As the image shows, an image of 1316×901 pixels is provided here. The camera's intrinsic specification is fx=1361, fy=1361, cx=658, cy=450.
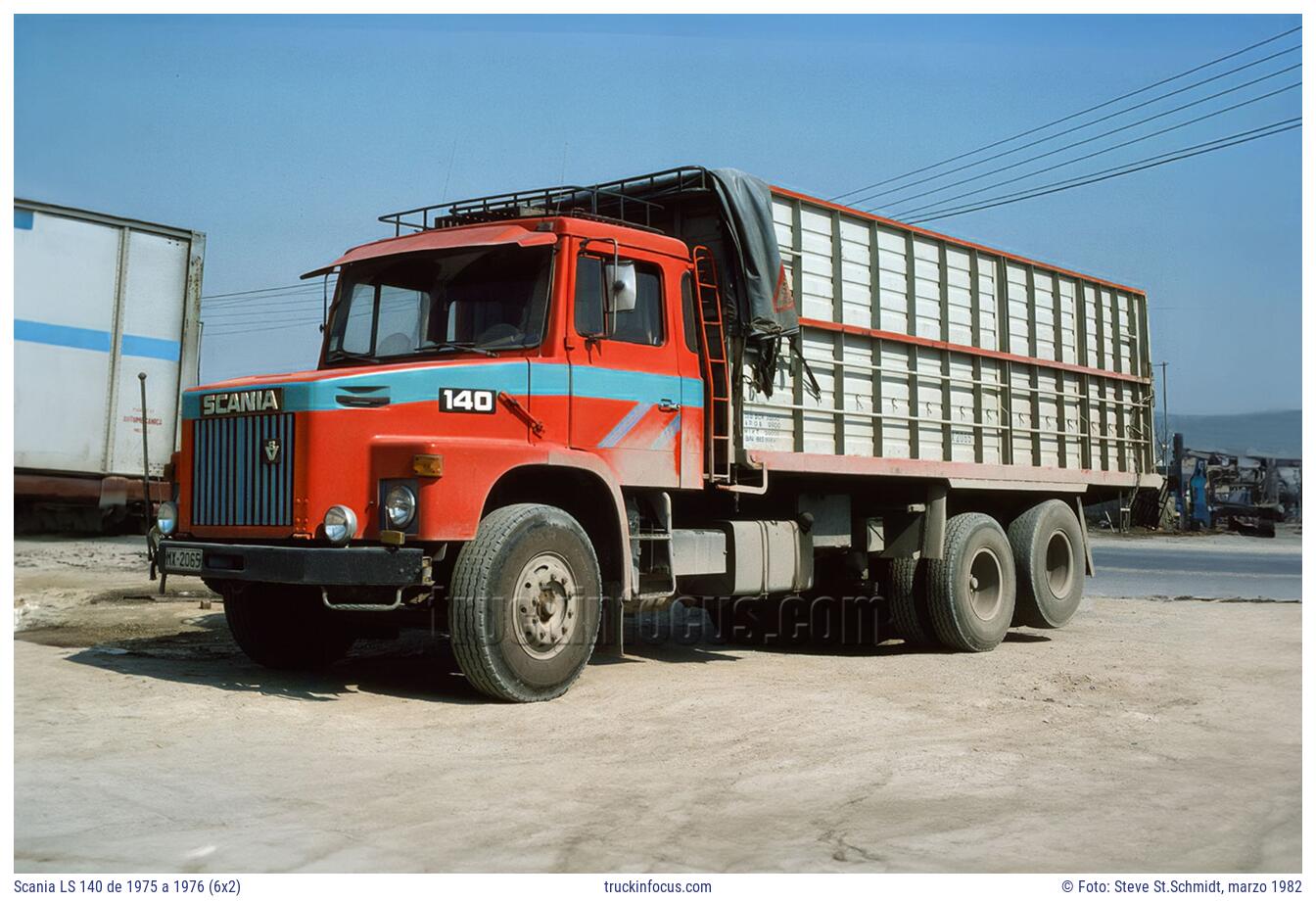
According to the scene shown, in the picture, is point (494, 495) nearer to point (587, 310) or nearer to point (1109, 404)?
point (587, 310)

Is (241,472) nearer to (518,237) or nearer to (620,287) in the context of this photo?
(518,237)

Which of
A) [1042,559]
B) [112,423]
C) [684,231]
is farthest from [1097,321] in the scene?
[112,423]

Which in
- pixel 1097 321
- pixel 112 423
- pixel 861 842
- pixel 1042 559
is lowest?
pixel 861 842

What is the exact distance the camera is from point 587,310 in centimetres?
823

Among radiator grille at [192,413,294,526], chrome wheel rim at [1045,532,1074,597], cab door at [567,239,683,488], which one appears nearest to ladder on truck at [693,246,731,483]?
cab door at [567,239,683,488]

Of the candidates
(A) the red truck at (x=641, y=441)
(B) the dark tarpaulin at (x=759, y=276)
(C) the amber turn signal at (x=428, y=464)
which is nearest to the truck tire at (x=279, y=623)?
(A) the red truck at (x=641, y=441)

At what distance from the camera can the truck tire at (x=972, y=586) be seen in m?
10.9

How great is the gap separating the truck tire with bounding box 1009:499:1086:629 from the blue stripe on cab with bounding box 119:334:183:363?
9.14 m

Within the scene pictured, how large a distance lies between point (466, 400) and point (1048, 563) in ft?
22.9

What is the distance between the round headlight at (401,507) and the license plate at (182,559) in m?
1.26

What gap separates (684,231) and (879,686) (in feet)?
10.9

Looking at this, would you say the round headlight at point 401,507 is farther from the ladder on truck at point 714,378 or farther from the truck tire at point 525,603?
the ladder on truck at point 714,378

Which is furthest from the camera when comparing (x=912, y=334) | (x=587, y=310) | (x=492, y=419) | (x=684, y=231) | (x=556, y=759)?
(x=912, y=334)

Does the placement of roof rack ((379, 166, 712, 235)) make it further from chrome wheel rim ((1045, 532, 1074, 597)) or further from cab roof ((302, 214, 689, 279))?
chrome wheel rim ((1045, 532, 1074, 597))
